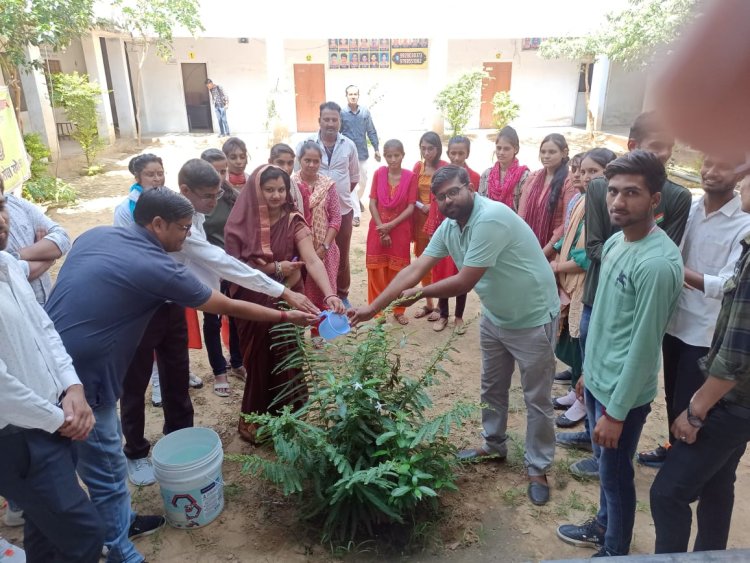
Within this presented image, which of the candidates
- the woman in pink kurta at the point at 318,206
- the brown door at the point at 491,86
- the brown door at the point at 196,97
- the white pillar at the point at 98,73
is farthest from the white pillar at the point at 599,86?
the white pillar at the point at 98,73

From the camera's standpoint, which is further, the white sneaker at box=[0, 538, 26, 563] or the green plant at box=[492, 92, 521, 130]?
the green plant at box=[492, 92, 521, 130]

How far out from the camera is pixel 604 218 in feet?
9.21

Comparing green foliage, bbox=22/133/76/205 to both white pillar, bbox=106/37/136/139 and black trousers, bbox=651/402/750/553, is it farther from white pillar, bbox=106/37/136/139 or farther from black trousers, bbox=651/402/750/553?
black trousers, bbox=651/402/750/553

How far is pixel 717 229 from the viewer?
240 centimetres

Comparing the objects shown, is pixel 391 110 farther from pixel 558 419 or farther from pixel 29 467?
pixel 29 467

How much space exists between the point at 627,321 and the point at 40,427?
82.3 inches

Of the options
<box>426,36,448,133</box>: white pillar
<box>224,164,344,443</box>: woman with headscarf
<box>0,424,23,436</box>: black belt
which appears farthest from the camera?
<box>426,36,448,133</box>: white pillar

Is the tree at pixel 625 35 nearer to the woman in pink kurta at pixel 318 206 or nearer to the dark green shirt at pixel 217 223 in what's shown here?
the woman in pink kurta at pixel 318 206

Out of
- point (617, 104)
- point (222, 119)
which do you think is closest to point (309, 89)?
point (222, 119)

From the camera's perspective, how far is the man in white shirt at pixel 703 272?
7.63ft

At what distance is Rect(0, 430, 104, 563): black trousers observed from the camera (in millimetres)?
1711

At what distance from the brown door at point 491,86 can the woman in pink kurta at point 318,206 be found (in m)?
14.6

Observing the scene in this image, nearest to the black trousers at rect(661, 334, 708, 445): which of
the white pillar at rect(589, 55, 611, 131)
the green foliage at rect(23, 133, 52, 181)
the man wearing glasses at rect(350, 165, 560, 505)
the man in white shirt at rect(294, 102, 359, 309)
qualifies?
the man wearing glasses at rect(350, 165, 560, 505)

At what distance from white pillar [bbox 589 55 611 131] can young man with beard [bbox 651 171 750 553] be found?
1526 cm
